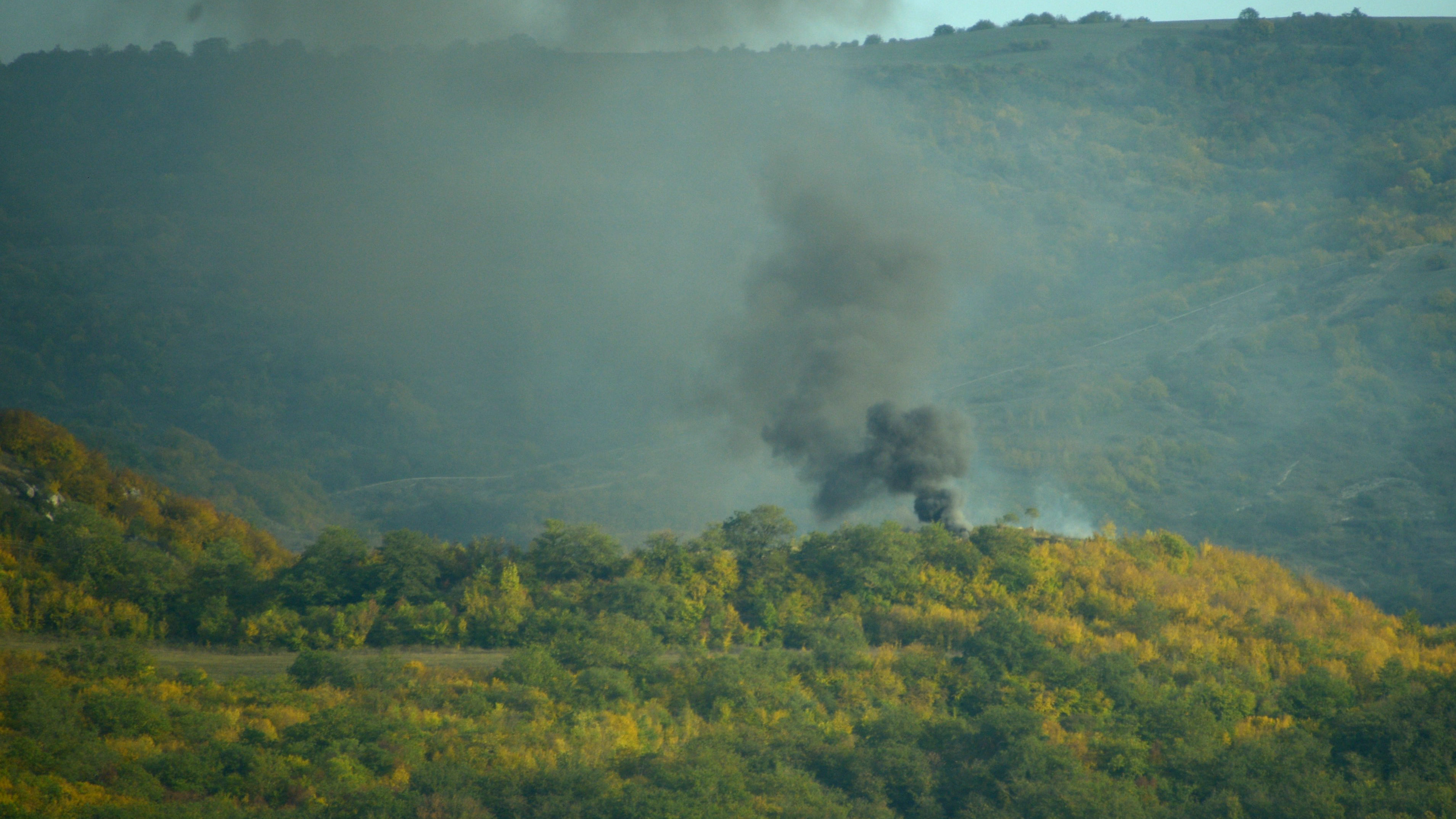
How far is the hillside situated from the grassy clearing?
0.72 m

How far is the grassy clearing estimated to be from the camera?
29.1 m

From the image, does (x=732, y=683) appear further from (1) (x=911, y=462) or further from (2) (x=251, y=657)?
(1) (x=911, y=462)

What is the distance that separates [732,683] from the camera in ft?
94.5

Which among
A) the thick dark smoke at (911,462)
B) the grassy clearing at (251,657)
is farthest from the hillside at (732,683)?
the thick dark smoke at (911,462)

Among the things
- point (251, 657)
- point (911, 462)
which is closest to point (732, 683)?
point (251, 657)

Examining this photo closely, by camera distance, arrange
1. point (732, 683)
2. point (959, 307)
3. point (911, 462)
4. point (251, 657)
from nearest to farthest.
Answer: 1. point (732, 683)
2. point (251, 657)
3. point (911, 462)
4. point (959, 307)

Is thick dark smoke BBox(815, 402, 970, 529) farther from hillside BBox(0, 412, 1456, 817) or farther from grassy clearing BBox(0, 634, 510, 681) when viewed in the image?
grassy clearing BBox(0, 634, 510, 681)

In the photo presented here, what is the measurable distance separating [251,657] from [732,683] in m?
13.1

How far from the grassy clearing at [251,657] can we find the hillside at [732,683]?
28.2 inches

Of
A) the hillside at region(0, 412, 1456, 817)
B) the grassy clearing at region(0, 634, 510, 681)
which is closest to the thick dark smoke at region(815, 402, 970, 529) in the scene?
the hillside at region(0, 412, 1456, 817)

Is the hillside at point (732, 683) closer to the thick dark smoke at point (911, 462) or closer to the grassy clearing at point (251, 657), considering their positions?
the grassy clearing at point (251, 657)

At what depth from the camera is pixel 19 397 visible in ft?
295

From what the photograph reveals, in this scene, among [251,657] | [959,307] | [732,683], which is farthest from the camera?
[959,307]

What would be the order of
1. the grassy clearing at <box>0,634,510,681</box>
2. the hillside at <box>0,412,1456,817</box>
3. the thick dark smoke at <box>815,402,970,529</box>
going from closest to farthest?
the hillside at <box>0,412,1456,817</box>
the grassy clearing at <box>0,634,510,681</box>
the thick dark smoke at <box>815,402,970,529</box>
